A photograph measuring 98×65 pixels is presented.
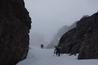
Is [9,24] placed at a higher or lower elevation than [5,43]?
higher

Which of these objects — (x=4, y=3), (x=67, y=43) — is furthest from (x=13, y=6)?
(x=67, y=43)

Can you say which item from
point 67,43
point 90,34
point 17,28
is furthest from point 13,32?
point 67,43

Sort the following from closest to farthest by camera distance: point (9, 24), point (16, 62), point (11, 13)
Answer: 1. point (9, 24)
2. point (11, 13)
3. point (16, 62)

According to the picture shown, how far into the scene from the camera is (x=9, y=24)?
15219 mm

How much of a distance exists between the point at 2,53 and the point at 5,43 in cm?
83

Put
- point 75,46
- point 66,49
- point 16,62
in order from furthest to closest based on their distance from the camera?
point 66,49
point 75,46
point 16,62

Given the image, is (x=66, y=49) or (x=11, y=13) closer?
(x=11, y=13)

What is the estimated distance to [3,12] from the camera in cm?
1455

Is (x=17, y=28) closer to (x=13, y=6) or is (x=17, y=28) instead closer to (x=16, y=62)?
(x=13, y=6)

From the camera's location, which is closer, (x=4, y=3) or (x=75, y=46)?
(x=4, y=3)

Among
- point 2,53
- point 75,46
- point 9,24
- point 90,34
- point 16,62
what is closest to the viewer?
point 2,53

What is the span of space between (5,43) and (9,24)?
1.47 meters

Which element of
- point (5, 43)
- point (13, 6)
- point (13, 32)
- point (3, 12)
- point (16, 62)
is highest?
point (13, 6)

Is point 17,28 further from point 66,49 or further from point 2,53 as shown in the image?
point 66,49
